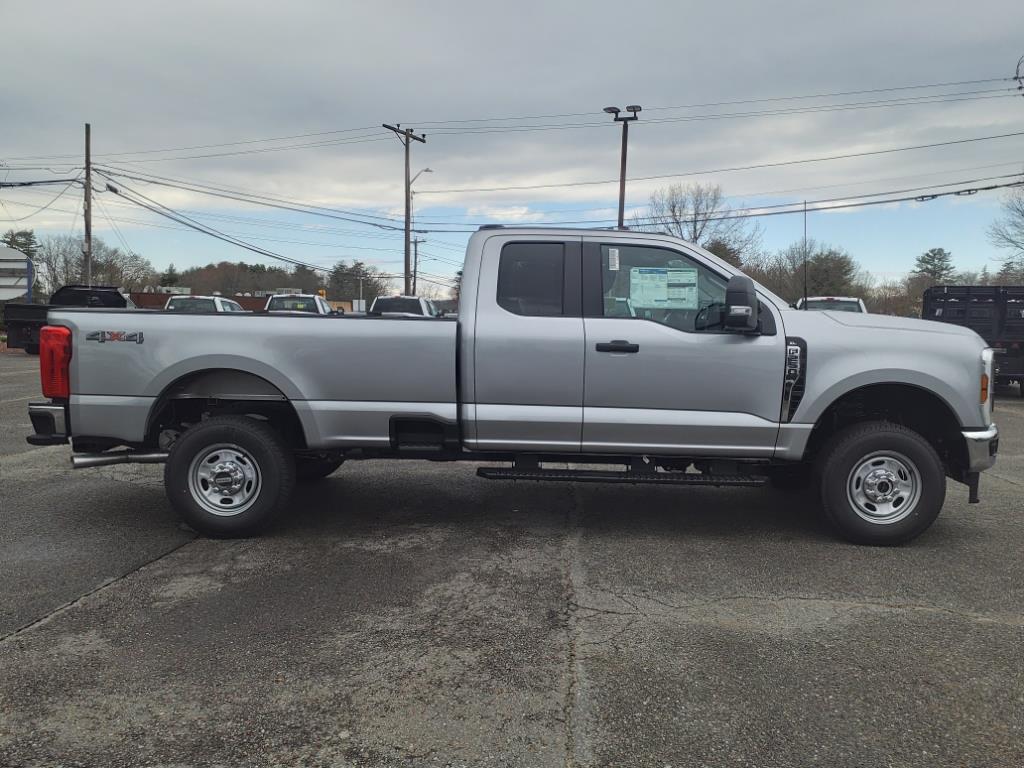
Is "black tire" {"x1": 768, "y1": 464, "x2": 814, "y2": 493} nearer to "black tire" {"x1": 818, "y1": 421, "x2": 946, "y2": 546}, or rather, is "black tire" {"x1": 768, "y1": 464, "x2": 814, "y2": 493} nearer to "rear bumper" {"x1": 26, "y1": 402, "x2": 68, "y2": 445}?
"black tire" {"x1": 818, "y1": 421, "x2": 946, "y2": 546}

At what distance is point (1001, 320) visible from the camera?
14367 millimetres

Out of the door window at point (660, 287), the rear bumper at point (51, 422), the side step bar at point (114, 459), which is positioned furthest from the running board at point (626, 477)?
the rear bumper at point (51, 422)

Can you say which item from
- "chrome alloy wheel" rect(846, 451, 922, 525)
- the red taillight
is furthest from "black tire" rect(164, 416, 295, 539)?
"chrome alloy wheel" rect(846, 451, 922, 525)

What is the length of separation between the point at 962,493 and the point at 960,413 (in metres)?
2.32

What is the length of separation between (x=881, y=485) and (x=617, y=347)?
1995 millimetres

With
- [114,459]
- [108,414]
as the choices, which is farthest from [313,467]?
[108,414]

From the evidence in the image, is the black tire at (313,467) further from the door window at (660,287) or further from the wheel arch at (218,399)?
the door window at (660,287)

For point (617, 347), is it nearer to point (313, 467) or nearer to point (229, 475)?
point (229, 475)

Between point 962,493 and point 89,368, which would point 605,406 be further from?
point 962,493

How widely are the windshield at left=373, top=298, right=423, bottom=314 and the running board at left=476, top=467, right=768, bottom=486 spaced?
15.4 meters

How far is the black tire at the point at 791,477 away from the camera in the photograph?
5521 millimetres

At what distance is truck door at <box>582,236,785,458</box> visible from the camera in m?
4.78

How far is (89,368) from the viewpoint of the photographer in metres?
4.86

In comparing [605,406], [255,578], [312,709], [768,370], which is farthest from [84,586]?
[768,370]
